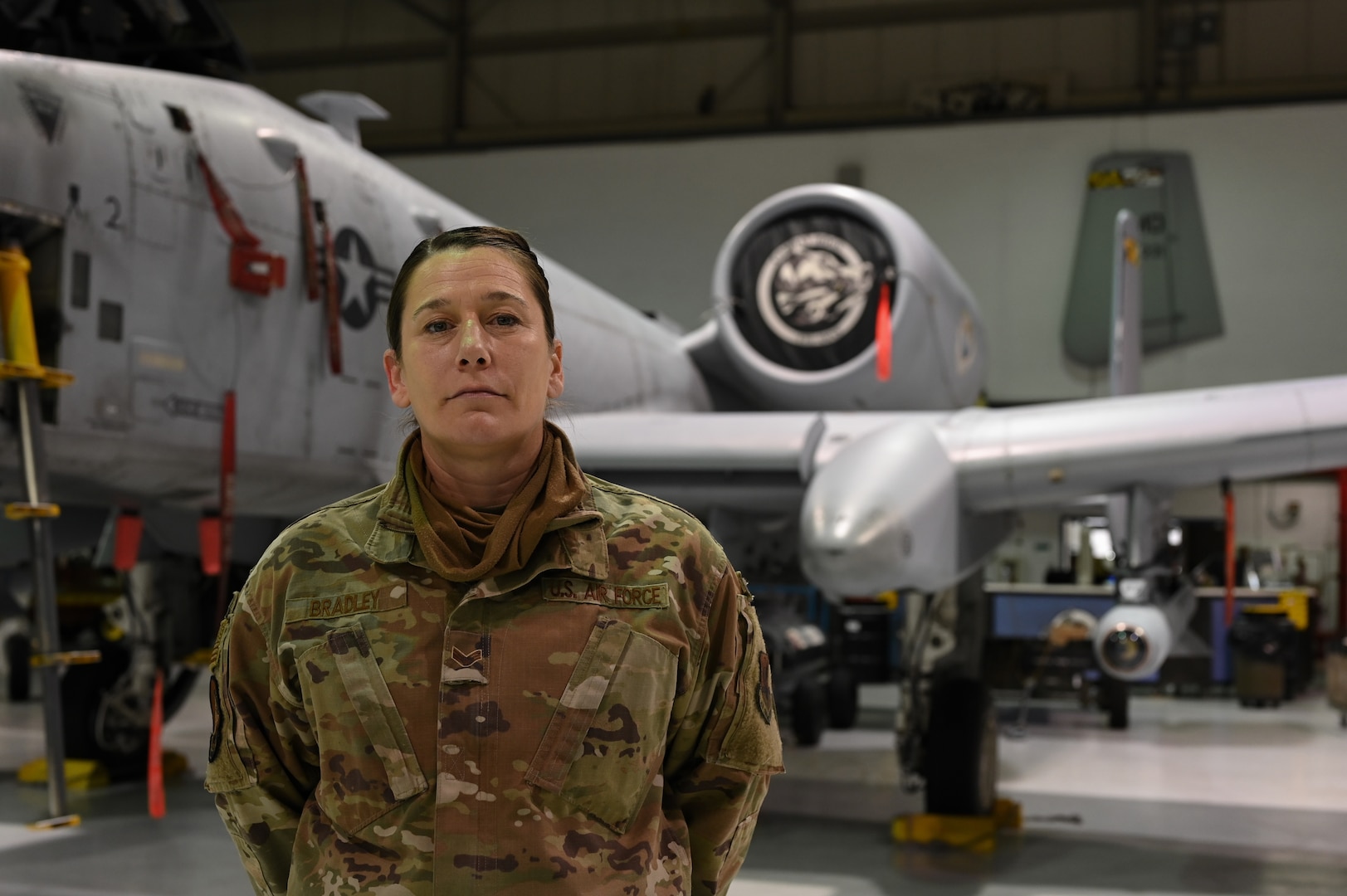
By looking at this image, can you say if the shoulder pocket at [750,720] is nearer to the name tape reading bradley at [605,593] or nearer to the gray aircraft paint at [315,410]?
the name tape reading bradley at [605,593]

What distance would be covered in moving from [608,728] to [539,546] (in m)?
0.20

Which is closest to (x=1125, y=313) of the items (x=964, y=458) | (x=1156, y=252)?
(x=964, y=458)

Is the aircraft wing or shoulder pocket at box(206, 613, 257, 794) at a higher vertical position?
the aircraft wing

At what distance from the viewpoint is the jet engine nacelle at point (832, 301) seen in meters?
6.76

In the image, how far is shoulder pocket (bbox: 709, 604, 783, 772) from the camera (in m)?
1.44

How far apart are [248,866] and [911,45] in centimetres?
1763

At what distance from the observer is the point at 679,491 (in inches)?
229

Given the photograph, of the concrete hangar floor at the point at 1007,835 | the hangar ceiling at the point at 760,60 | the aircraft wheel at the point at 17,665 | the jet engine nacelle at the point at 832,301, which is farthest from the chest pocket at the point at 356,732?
the hangar ceiling at the point at 760,60

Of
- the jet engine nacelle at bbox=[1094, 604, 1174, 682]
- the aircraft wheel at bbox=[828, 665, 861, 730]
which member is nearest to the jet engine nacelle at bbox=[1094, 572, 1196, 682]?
the jet engine nacelle at bbox=[1094, 604, 1174, 682]

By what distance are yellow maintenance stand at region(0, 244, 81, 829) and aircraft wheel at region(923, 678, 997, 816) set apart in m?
3.67

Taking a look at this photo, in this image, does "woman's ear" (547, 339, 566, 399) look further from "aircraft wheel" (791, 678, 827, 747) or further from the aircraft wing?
"aircraft wheel" (791, 678, 827, 747)

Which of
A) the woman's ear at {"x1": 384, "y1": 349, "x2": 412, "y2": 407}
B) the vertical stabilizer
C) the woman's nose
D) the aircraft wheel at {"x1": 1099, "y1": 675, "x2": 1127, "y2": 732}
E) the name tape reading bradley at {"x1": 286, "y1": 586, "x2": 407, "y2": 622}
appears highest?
the vertical stabilizer

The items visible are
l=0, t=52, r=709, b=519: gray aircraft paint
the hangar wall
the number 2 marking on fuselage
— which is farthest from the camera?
the hangar wall

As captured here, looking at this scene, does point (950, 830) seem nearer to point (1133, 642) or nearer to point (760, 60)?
point (1133, 642)
